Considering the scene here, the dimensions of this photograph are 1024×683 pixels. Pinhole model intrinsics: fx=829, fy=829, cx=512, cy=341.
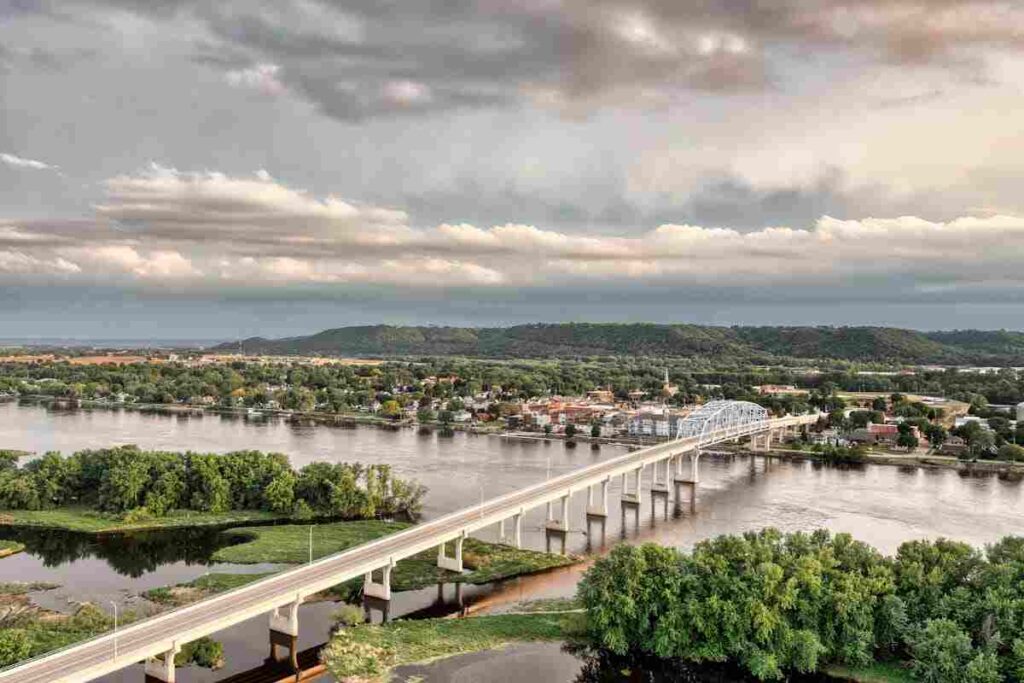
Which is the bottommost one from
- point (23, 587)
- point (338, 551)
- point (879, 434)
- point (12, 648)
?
point (23, 587)

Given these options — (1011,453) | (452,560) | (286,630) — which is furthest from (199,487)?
(1011,453)

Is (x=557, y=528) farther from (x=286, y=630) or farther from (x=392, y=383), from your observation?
(x=392, y=383)

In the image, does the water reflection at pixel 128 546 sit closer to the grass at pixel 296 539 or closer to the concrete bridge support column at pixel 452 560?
the grass at pixel 296 539

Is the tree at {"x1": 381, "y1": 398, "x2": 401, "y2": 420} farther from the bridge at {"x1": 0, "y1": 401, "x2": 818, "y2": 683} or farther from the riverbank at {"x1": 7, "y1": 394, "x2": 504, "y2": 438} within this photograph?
the bridge at {"x1": 0, "y1": 401, "x2": 818, "y2": 683}

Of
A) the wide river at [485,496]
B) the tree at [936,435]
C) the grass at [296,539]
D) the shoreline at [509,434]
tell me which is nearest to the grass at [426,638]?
the wide river at [485,496]

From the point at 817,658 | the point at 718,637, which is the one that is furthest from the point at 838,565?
the point at 718,637

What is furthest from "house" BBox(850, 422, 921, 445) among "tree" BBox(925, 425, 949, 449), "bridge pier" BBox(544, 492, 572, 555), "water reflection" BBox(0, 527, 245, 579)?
"water reflection" BBox(0, 527, 245, 579)
